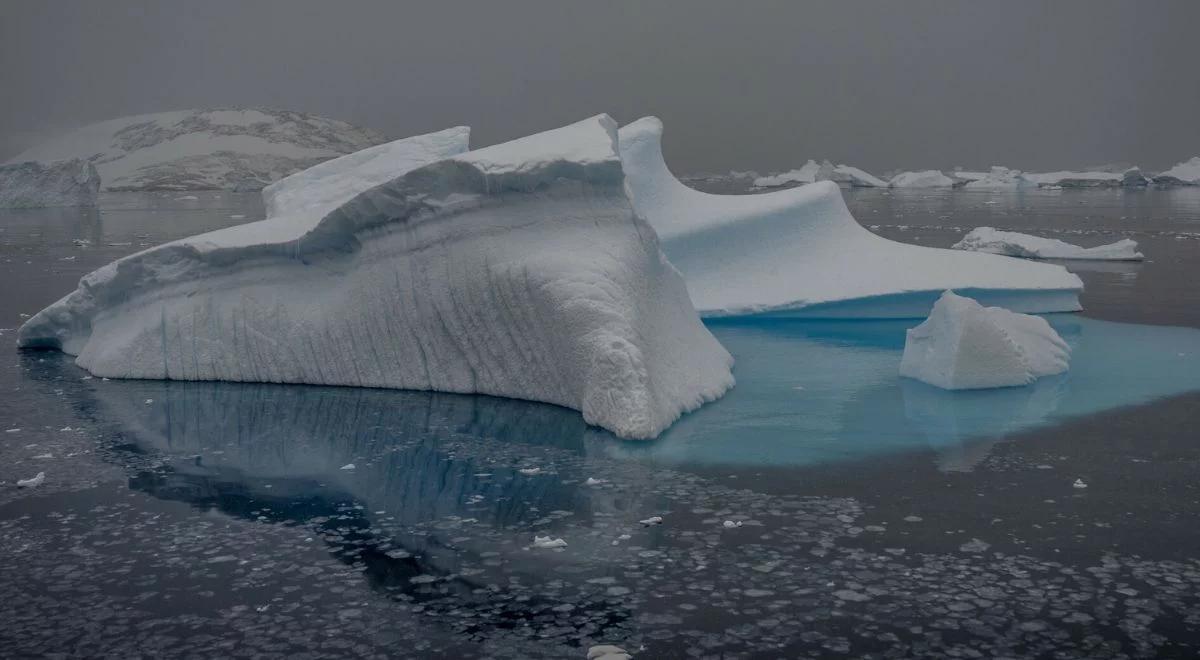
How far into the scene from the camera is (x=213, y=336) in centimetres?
775

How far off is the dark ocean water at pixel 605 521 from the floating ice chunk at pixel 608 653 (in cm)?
5

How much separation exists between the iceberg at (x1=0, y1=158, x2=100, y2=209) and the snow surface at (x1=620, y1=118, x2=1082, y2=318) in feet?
101

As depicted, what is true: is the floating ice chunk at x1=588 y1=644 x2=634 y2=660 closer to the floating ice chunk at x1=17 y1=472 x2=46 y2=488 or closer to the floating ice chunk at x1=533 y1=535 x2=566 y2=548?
the floating ice chunk at x1=533 y1=535 x2=566 y2=548

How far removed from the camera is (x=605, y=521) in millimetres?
4438

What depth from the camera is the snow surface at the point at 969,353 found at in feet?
23.7

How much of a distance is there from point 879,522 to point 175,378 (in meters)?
5.51

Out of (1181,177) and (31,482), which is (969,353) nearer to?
(31,482)

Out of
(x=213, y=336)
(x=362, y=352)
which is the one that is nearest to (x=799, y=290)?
Result: (x=362, y=352)

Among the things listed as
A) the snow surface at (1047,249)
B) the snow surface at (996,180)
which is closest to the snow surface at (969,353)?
the snow surface at (1047,249)

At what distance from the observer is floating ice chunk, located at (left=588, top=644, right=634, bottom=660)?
3113 mm

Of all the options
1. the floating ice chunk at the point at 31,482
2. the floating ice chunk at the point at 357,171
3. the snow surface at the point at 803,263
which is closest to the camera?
the floating ice chunk at the point at 31,482

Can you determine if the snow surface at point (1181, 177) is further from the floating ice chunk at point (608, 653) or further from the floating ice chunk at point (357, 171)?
the floating ice chunk at point (608, 653)

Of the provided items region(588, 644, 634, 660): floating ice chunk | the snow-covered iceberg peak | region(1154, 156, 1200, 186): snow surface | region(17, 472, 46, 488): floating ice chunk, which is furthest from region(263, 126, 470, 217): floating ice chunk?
region(1154, 156, 1200, 186): snow surface

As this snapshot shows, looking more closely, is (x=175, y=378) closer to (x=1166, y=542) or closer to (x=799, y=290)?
(x=799, y=290)
